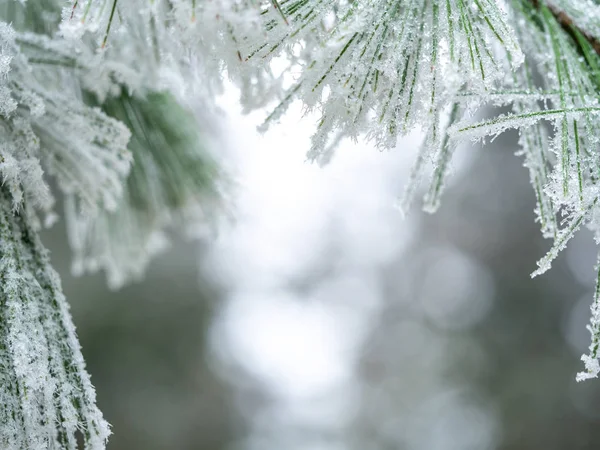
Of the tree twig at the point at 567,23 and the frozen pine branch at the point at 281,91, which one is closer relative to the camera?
the frozen pine branch at the point at 281,91

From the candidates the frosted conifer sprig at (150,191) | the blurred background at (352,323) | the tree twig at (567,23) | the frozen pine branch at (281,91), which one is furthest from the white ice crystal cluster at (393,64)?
the blurred background at (352,323)

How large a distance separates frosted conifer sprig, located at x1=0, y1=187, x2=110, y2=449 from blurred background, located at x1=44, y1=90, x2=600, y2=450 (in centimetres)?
466

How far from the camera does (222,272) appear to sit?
657 centimetres

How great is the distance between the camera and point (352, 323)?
24.1 feet

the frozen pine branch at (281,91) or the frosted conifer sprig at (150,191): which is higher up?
the frosted conifer sprig at (150,191)

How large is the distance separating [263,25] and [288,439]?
6.80 metres

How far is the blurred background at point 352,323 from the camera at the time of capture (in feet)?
18.9

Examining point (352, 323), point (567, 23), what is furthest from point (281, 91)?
point (352, 323)

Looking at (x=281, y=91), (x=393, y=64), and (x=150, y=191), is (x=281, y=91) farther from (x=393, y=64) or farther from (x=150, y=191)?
(x=150, y=191)

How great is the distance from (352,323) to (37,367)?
695cm

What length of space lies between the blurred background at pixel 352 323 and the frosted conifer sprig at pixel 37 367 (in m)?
4.66

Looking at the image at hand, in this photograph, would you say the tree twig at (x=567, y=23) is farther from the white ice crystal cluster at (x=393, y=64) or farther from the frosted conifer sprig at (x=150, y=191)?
the frosted conifer sprig at (x=150, y=191)

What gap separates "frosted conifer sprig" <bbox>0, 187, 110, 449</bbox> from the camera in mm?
537

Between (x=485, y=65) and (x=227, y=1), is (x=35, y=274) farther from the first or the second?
(x=485, y=65)
